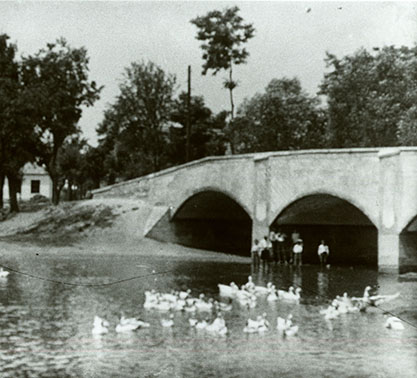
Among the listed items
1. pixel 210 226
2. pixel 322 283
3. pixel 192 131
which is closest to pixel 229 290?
pixel 322 283

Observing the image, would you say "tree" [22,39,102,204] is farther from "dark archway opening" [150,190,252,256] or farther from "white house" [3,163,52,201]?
"white house" [3,163,52,201]

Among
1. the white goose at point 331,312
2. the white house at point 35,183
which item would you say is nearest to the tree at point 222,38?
the white goose at point 331,312

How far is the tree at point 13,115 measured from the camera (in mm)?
41594

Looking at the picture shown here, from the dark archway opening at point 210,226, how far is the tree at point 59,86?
7171 millimetres

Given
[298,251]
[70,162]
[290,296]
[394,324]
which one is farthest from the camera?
[70,162]

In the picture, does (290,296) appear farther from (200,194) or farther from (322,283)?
(200,194)

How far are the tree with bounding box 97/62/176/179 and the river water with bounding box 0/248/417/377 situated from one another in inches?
595

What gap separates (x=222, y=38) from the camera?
111ft

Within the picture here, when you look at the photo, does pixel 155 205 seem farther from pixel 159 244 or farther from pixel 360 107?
pixel 360 107

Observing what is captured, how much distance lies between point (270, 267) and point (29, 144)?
16294mm

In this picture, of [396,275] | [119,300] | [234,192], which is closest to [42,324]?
[119,300]

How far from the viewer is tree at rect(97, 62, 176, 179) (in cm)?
4084

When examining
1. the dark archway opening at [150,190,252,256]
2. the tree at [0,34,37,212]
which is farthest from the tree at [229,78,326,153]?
the tree at [0,34,37,212]

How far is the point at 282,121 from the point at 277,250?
14.3 meters
